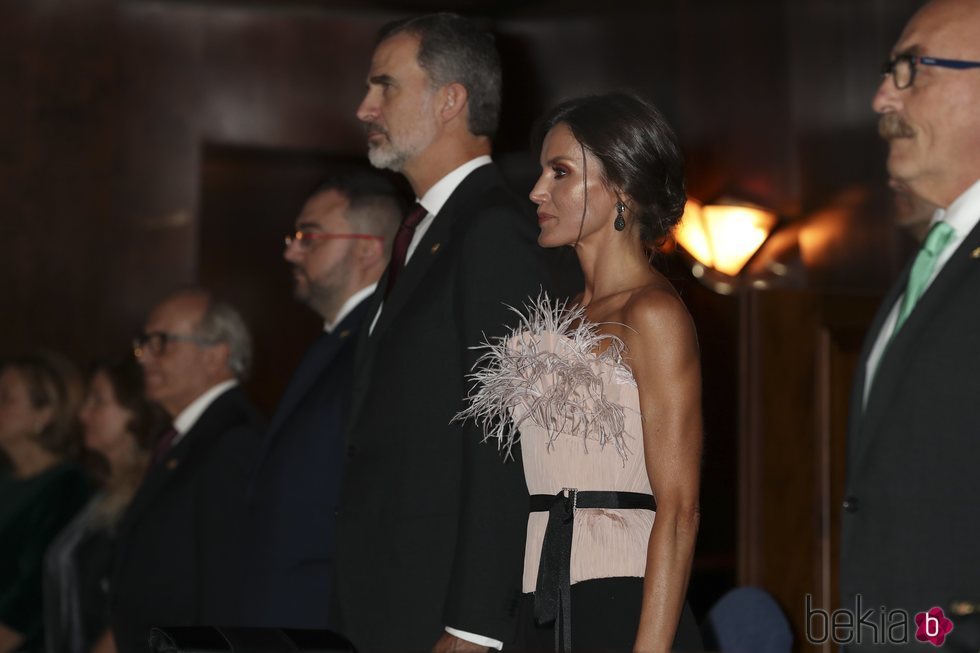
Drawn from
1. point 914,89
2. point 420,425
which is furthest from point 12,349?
point 914,89

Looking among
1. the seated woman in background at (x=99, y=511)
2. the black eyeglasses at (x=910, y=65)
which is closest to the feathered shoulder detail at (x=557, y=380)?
the black eyeglasses at (x=910, y=65)

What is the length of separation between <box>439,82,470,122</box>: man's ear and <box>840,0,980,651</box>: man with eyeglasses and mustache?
45.7 inches

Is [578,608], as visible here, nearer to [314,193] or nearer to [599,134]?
[599,134]

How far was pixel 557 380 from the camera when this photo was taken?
230cm

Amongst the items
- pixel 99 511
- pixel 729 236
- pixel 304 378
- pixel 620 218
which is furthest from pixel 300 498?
pixel 729 236

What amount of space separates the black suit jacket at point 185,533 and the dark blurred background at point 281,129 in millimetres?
2026

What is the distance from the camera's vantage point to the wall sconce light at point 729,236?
518 centimetres

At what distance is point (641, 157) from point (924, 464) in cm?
81

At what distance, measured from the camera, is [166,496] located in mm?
4051

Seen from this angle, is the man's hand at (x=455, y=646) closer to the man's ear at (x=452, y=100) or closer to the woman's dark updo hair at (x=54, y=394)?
the man's ear at (x=452, y=100)

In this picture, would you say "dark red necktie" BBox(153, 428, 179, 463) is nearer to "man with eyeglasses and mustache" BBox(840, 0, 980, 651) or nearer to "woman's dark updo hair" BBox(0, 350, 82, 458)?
"woman's dark updo hair" BBox(0, 350, 82, 458)

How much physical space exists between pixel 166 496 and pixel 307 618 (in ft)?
3.14

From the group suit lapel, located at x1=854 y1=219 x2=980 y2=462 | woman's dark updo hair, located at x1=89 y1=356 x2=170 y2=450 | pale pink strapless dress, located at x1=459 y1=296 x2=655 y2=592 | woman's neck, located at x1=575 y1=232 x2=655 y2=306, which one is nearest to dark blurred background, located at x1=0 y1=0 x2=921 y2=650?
woman's dark updo hair, located at x1=89 y1=356 x2=170 y2=450

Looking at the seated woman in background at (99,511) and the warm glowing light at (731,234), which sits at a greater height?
the warm glowing light at (731,234)
